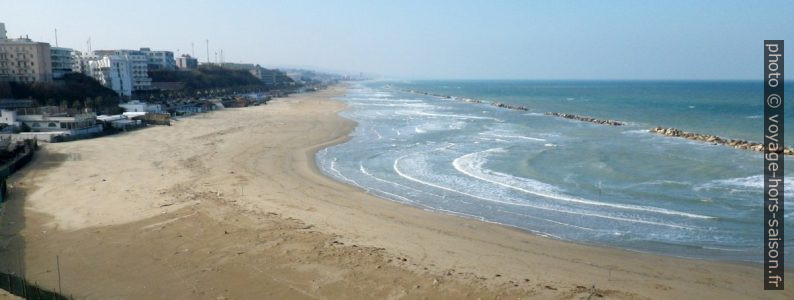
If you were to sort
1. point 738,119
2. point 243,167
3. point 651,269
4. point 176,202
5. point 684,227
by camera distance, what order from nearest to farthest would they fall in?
point 651,269 → point 684,227 → point 176,202 → point 243,167 → point 738,119

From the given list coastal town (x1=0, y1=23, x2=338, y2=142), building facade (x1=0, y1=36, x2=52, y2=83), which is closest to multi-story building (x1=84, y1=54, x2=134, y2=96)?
coastal town (x1=0, y1=23, x2=338, y2=142)

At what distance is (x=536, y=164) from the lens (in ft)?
79.0

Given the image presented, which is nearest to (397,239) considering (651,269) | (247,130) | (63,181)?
(651,269)

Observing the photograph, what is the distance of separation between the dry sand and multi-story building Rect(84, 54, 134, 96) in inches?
1898

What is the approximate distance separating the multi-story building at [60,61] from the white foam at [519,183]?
166 feet

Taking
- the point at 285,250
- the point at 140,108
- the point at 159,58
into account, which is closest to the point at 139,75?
the point at 159,58

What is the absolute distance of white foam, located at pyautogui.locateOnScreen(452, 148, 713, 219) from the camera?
53.6ft

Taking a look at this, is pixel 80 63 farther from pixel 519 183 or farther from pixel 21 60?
pixel 519 183

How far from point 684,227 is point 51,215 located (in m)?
18.3

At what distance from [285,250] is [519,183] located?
10757mm

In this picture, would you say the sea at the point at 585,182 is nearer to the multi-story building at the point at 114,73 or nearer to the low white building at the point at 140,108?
the low white building at the point at 140,108

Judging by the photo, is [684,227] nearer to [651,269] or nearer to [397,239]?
[651,269]

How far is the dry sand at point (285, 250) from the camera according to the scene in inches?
404

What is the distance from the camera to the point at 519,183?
20.0 metres
